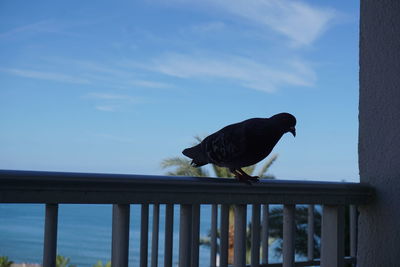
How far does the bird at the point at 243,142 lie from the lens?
1.75 metres

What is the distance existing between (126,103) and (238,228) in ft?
164

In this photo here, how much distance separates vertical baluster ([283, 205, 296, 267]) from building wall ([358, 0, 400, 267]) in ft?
1.28

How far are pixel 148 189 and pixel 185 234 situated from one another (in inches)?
6.9

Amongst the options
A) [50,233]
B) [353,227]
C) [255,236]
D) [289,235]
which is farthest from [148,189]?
[353,227]

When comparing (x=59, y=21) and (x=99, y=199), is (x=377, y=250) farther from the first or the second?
(x=59, y=21)

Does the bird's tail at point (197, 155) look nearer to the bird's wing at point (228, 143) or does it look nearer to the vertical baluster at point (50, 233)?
the bird's wing at point (228, 143)

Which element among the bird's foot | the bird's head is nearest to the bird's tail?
the bird's foot

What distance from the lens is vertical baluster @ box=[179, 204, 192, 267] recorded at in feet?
4.57

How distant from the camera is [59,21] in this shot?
4897 centimetres

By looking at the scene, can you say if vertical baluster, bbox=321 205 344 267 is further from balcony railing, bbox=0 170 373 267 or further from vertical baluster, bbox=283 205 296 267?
vertical baluster, bbox=283 205 296 267

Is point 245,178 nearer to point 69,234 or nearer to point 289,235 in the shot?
point 289,235

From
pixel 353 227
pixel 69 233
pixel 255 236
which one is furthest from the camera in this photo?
pixel 69 233

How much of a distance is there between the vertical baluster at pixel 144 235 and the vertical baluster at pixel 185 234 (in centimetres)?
10

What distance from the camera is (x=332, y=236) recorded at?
1.77 m
